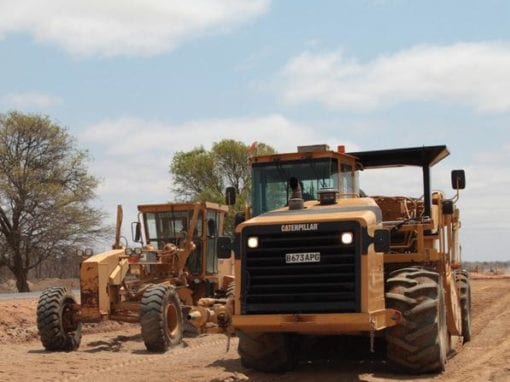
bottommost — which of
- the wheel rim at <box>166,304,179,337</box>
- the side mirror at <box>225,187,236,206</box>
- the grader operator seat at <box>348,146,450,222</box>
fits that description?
the wheel rim at <box>166,304,179,337</box>

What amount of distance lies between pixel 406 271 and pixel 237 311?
7.82 feet

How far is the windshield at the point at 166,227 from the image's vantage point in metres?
18.3

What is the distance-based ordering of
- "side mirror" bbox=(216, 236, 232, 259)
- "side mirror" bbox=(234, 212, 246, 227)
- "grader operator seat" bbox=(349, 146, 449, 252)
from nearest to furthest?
"side mirror" bbox=(216, 236, 232, 259), "side mirror" bbox=(234, 212, 246, 227), "grader operator seat" bbox=(349, 146, 449, 252)

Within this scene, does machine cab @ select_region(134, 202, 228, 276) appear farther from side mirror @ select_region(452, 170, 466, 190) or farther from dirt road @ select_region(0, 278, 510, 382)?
side mirror @ select_region(452, 170, 466, 190)

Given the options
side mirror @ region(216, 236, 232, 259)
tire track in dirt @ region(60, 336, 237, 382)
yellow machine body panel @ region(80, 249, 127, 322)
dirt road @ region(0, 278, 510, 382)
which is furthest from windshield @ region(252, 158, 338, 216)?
yellow machine body panel @ region(80, 249, 127, 322)

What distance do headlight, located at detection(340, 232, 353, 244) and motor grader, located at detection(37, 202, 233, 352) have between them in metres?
4.95

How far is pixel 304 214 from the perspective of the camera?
9852 millimetres

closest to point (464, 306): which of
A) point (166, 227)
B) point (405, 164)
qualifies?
point (405, 164)

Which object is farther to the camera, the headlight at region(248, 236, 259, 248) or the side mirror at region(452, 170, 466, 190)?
the side mirror at region(452, 170, 466, 190)

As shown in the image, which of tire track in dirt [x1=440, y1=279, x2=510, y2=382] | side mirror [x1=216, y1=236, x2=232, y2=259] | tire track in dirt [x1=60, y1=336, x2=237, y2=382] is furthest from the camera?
tire track in dirt [x1=60, y1=336, x2=237, y2=382]

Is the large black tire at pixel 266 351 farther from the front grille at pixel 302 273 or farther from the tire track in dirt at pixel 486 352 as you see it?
the tire track in dirt at pixel 486 352

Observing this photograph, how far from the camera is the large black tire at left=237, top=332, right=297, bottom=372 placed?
1039 centimetres

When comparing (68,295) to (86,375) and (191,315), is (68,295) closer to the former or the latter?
(86,375)

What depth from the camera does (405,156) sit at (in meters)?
13.1
